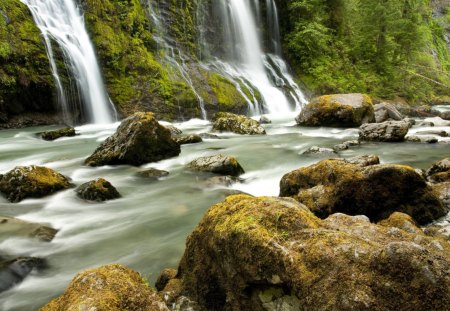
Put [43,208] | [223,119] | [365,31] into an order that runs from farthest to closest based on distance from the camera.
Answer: [365,31]
[223,119]
[43,208]

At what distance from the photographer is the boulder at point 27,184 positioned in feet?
21.7

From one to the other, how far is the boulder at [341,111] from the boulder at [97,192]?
10.1 meters

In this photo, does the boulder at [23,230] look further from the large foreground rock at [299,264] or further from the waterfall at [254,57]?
the waterfall at [254,57]

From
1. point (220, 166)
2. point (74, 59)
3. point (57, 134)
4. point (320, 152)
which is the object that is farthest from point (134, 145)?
point (74, 59)

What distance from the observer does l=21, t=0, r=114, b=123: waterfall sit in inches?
570

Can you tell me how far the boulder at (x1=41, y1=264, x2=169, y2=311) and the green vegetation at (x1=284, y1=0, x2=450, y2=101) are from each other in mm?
23459

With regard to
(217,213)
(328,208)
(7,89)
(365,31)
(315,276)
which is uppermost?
(365,31)

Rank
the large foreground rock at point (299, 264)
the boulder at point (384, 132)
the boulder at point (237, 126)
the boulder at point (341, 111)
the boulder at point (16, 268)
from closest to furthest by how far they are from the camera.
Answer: the large foreground rock at point (299, 264), the boulder at point (16, 268), the boulder at point (384, 132), the boulder at point (237, 126), the boulder at point (341, 111)

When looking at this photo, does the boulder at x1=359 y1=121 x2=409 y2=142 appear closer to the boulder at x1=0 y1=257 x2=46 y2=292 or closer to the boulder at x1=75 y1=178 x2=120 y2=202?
the boulder at x1=75 y1=178 x2=120 y2=202

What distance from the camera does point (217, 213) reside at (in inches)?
121

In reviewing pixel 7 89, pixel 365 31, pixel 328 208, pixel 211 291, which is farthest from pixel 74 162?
pixel 365 31

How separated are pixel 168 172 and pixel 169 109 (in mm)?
8358

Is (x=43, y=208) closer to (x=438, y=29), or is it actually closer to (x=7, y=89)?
(x=7, y=89)

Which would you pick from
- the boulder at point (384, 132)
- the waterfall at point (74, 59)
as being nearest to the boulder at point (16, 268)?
the boulder at point (384, 132)
